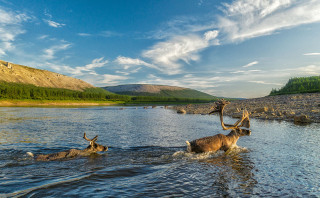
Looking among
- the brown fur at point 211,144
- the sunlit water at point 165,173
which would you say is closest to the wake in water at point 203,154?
the sunlit water at point 165,173

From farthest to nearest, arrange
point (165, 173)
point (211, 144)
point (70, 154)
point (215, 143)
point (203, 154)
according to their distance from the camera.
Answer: point (215, 143), point (211, 144), point (203, 154), point (70, 154), point (165, 173)

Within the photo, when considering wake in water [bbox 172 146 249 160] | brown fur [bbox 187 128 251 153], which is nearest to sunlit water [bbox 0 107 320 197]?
wake in water [bbox 172 146 249 160]

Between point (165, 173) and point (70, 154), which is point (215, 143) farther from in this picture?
point (70, 154)

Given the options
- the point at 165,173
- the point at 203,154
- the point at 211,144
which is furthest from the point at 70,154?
the point at 211,144

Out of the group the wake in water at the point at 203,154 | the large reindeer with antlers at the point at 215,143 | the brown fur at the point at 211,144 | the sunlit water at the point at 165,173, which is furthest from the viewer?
the brown fur at the point at 211,144

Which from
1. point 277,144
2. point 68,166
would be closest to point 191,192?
point 68,166

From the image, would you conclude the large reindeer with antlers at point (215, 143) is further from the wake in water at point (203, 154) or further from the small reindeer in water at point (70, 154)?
the small reindeer in water at point (70, 154)

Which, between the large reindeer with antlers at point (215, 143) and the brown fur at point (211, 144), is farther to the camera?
the brown fur at point (211, 144)

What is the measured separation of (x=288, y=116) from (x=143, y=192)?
31997 millimetres

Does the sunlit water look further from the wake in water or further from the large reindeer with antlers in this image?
the large reindeer with antlers

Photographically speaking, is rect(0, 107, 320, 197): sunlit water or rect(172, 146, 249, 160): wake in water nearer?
rect(0, 107, 320, 197): sunlit water

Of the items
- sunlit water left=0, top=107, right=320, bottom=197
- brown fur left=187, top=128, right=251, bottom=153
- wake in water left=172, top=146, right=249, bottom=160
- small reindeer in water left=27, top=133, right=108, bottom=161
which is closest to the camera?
sunlit water left=0, top=107, right=320, bottom=197

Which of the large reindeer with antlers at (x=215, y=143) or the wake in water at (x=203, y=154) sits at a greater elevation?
the large reindeer with antlers at (x=215, y=143)

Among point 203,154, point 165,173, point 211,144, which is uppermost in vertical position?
point 211,144
